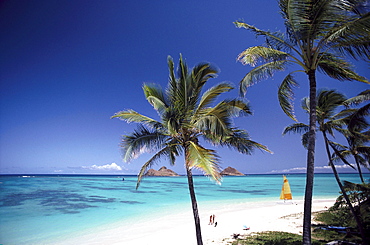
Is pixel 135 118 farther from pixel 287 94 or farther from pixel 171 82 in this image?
pixel 287 94

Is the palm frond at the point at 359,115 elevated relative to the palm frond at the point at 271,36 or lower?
lower

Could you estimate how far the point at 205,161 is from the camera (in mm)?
4996

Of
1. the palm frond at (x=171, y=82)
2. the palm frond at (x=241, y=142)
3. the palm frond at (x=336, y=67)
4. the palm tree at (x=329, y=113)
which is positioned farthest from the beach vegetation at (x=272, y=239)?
the palm frond at (x=171, y=82)

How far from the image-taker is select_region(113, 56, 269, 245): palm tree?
605 cm

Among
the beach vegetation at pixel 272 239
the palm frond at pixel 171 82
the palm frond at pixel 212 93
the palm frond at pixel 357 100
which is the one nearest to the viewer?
the palm frond at pixel 212 93

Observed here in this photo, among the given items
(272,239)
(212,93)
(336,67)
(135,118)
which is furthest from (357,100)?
(135,118)

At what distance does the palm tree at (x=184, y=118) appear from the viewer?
605cm

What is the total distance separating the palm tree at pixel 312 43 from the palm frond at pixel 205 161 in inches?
79.7

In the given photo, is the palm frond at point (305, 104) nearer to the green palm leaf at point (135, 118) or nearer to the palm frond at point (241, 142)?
the palm frond at point (241, 142)

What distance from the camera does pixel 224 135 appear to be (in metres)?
5.53

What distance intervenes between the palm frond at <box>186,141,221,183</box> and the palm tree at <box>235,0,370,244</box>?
6.64ft

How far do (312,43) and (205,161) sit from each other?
372 cm

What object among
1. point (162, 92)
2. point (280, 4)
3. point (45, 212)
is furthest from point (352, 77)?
point (45, 212)

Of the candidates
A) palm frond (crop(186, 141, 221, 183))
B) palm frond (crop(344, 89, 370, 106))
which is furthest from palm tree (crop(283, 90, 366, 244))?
palm frond (crop(186, 141, 221, 183))
